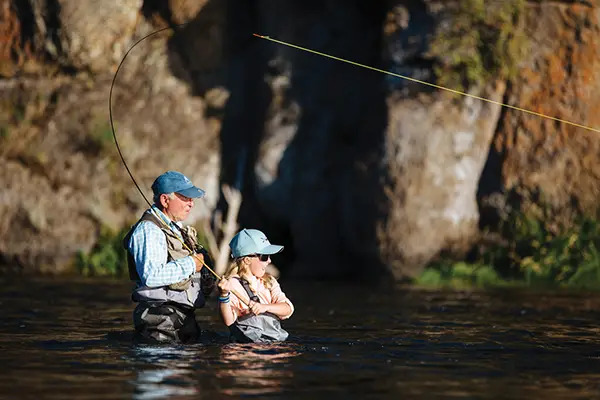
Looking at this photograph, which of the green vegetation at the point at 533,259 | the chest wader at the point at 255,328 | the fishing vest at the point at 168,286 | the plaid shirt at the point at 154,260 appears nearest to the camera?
the plaid shirt at the point at 154,260

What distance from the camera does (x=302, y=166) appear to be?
21516 millimetres

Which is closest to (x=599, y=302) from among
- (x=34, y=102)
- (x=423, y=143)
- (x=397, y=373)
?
(x=423, y=143)

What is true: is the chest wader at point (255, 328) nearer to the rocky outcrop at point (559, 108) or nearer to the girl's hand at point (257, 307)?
the girl's hand at point (257, 307)

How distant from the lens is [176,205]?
9.46m

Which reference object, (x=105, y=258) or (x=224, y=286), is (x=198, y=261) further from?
(x=105, y=258)

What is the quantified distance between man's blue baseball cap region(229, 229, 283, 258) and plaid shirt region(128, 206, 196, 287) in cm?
36

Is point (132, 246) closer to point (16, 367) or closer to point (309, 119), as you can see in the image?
point (16, 367)

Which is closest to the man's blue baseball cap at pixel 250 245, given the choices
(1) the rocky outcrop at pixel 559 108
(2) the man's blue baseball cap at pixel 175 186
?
(2) the man's blue baseball cap at pixel 175 186

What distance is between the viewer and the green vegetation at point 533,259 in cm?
1864

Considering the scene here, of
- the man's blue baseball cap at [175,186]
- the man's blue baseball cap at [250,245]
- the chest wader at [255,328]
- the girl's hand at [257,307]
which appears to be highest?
the man's blue baseball cap at [175,186]

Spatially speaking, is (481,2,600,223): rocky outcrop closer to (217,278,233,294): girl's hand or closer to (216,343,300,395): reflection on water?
(216,343,300,395): reflection on water

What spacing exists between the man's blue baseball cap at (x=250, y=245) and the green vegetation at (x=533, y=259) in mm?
9291

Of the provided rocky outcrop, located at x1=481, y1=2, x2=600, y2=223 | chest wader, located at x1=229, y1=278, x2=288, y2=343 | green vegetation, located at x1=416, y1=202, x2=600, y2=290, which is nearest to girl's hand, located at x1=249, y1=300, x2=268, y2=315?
chest wader, located at x1=229, y1=278, x2=288, y2=343

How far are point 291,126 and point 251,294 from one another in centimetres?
1219
